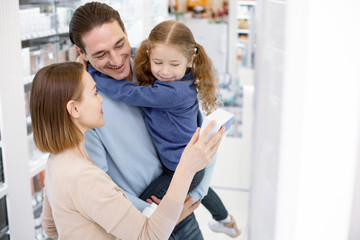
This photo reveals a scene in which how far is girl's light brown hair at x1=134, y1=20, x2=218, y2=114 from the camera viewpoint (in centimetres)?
162

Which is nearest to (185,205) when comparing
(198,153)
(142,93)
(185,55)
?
(198,153)

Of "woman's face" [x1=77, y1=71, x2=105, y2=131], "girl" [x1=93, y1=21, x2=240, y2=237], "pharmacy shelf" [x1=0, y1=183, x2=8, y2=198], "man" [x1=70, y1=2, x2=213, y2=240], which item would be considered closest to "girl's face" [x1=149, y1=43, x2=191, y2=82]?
"girl" [x1=93, y1=21, x2=240, y2=237]

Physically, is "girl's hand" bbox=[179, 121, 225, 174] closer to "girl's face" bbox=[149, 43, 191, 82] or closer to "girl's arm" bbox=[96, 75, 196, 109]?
"girl's arm" bbox=[96, 75, 196, 109]

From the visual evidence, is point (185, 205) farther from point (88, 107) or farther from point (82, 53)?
point (82, 53)

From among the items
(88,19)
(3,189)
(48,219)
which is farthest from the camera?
(3,189)

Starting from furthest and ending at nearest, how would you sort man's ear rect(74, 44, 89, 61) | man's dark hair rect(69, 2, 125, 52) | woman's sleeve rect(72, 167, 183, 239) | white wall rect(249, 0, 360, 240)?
man's ear rect(74, 44, 89, 61) < man's dark hair rect(69, 2, 125, 52) < woman's sleeve rect(72, 167, 183, 239) < white wall rect(249, 0, 360, 240)

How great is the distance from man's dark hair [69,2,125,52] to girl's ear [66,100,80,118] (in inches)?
13.0

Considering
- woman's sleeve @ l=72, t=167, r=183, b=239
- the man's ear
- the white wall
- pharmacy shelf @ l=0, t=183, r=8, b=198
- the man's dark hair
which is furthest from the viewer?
pharmacy shelf @ l=0, t=183, r=8, b=198

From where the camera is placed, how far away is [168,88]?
5.21ft

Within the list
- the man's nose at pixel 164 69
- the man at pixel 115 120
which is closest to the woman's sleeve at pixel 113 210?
the man at pixel 115 120

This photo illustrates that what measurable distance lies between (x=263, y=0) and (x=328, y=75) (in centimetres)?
24

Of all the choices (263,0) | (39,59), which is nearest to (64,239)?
(263,0)

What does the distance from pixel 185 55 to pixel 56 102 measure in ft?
1.89

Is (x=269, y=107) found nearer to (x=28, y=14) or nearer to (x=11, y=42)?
(x=11, y=42)
